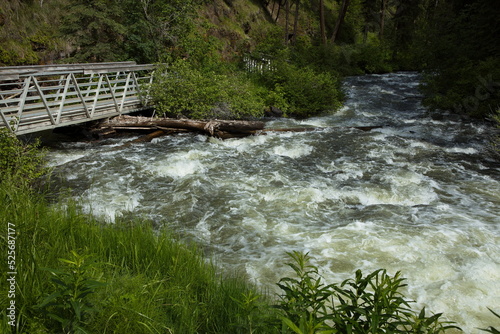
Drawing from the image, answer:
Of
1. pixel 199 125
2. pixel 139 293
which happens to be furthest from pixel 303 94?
pixel 139 293

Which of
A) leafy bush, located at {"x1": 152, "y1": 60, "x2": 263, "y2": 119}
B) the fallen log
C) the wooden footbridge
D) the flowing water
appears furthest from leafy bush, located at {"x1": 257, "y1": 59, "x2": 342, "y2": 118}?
the wooden footbridge

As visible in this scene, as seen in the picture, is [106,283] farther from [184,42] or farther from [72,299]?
[184,42]

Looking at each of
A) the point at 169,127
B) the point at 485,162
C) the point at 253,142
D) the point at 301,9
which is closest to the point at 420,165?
the point at 485,162

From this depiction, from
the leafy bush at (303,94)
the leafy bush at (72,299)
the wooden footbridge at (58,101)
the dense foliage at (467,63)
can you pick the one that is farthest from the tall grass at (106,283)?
the dense foliage at (467,63)

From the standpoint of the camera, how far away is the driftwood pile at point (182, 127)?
1262 cm

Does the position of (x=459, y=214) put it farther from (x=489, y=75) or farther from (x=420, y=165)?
(x=489, y=75)

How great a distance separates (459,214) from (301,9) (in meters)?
49.6

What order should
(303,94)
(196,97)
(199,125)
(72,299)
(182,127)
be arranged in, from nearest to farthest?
1. (72,299)
2. (199,125)
3. (182,127)
4. (196,97)
5. (303,94)

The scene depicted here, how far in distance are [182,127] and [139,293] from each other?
10.7 metres

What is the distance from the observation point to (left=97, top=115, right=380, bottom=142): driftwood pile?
1262 centimetres

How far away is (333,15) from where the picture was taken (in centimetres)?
5078

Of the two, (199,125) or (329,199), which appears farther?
(199,125)

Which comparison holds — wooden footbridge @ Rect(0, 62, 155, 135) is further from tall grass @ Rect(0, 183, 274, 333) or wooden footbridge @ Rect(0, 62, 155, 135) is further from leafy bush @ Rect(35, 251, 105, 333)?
leafy bush @ Rect(35, 251, 105, 333)

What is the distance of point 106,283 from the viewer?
2.21 metres
